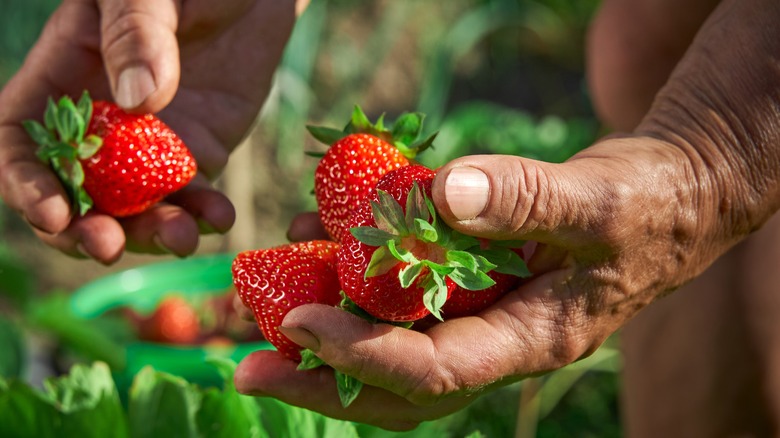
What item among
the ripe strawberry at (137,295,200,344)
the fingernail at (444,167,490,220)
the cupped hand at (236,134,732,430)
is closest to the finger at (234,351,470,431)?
the cupped hand at (236,134,732,430)

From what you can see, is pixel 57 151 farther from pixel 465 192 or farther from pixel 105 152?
pixel 465 192

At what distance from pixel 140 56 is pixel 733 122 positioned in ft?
2.51

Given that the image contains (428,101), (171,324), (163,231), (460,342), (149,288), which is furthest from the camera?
(428,101)

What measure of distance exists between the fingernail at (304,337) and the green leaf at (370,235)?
0.11m

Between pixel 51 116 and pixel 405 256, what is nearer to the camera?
pixel 405 256

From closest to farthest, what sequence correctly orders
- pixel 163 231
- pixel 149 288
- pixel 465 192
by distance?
pixel 465 192 → pixel 163 231 → pixel 149 288

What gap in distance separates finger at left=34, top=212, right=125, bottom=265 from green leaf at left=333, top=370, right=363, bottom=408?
0.48m

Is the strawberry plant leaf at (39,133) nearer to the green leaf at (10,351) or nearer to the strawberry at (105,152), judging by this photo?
the strawberry at (105,152)

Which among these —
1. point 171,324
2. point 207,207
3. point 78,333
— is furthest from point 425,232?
point 171,324

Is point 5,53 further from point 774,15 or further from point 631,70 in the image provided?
point 774,15

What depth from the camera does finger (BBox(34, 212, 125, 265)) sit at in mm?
1279

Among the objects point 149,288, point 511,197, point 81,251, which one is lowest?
point 149,288

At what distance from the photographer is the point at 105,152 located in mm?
1293

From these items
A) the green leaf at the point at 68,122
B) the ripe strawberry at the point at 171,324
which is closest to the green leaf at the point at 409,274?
the green leaf at the point at 68,122
